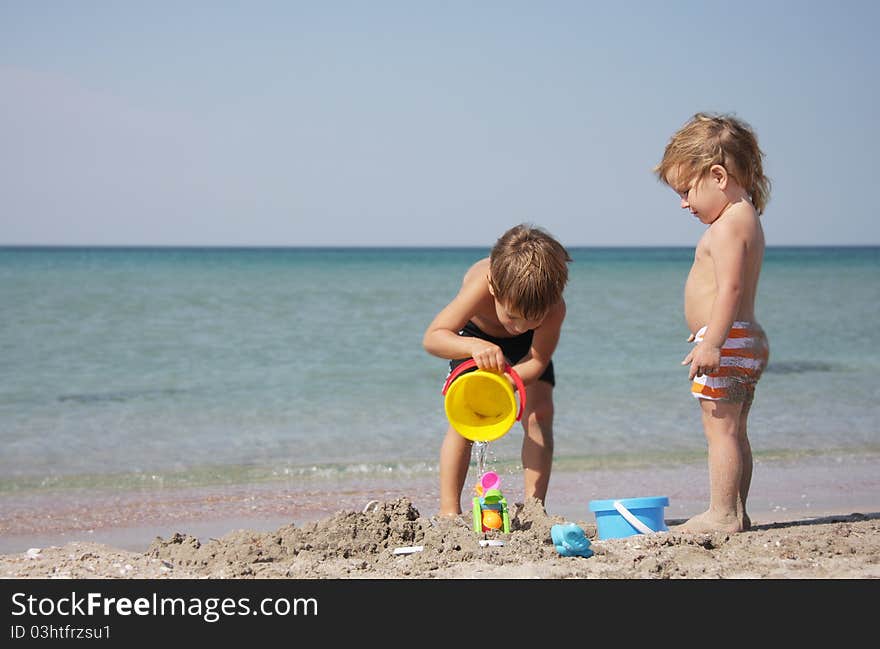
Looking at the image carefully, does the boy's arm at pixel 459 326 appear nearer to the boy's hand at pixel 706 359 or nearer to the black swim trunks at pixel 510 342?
the black swim trunks at pixel 510 342

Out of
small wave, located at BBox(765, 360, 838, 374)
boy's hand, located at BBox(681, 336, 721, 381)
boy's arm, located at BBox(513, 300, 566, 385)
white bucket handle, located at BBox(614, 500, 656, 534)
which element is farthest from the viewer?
small wave, located at BBox(765, 360, 838, 374)

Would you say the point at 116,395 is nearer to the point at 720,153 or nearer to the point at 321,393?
the point at 321,393

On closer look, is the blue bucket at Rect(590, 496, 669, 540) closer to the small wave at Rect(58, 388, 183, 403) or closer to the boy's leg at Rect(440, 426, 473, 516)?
the boy's leg at Rect(440, 426, 473, 516)

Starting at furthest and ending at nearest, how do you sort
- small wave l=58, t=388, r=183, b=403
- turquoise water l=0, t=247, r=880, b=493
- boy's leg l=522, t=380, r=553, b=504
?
small wave l=58, t=388, r=183, b=403 → turquoise water l=0, t=247, r=880, b=493 → boy's leg l=522, t=380, r=553, b=504

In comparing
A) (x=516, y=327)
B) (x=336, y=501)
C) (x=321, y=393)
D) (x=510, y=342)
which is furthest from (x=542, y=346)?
(x=321, y=393)

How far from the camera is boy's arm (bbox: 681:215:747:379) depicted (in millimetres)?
3262

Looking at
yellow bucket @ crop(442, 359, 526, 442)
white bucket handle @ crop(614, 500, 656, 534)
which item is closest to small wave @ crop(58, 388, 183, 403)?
yellow bucket @ crop(442, 359, 526, 442)

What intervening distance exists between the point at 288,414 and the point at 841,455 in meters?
3.65

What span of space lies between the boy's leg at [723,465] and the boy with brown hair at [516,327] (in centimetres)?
65

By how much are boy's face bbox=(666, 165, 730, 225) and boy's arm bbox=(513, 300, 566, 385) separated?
594 mm

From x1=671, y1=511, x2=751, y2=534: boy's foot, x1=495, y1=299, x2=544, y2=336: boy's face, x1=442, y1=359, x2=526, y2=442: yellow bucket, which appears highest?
x1=495, y1=299, x2=544, y2=336: boy's face

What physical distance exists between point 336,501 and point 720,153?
2.44m

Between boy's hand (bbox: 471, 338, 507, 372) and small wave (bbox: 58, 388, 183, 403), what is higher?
boy's hand (bbox: 471, 338, 507, 372)
